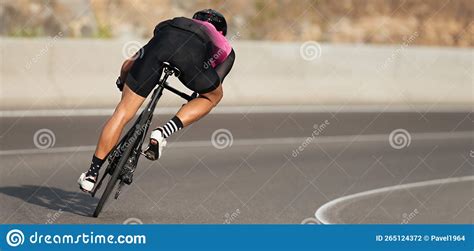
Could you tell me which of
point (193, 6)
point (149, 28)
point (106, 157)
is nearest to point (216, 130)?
point (106, 157)

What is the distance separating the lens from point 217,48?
9.38 m

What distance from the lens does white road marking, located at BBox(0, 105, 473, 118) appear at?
1850cm

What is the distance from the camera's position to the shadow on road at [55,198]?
34.6 feet

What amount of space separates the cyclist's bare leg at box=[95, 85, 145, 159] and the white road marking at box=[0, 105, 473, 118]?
881cm

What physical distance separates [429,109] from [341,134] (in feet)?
17.7
